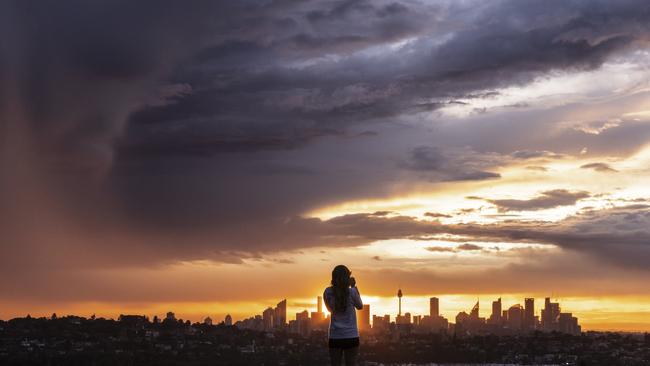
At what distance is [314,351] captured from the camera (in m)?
160

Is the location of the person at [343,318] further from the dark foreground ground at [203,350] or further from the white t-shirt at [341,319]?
the dark foreground ground at [203,350]

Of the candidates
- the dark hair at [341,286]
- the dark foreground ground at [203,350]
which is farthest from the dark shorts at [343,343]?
the dark foreground ground at [203,350]

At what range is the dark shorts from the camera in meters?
18.8

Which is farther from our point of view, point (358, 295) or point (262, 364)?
point (262, 364)

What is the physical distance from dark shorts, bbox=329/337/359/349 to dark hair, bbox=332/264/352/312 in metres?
0.61

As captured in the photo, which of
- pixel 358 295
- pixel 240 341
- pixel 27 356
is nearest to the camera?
pixel 358 295

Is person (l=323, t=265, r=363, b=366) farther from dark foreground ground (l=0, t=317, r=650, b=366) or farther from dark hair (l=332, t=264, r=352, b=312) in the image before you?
dark foreground ground (l=0, t=317, r=650, b=366)

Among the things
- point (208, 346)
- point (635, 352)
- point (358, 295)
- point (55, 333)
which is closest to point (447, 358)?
point (635, 352)

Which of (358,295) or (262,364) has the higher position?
(358,295)

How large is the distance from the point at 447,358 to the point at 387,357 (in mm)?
23449

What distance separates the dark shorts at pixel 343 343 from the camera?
18766mm

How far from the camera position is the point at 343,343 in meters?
18.8

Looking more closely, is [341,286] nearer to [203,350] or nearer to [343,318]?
[343,318]

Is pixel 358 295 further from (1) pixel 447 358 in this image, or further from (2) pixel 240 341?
(1) pixel 447 358
